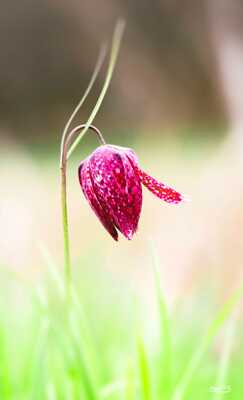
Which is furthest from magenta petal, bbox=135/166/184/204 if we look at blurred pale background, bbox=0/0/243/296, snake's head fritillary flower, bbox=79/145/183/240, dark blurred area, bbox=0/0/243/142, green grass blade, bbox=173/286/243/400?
dark blurred area, bbox=0/0/243/142

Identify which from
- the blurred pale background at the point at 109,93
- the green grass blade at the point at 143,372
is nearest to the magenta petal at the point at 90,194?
the green grass blade at the point at 143,372

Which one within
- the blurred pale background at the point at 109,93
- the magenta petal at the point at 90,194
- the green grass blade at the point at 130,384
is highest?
the blurred pale background at the point at 109,93

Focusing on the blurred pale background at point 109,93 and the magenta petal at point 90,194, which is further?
the blurred pale background at point 109,93

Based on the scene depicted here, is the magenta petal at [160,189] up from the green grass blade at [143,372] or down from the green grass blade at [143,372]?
up

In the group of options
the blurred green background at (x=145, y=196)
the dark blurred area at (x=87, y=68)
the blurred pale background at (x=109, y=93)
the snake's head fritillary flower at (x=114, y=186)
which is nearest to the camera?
the snake's head fritillary flower at (x=114, y=186)

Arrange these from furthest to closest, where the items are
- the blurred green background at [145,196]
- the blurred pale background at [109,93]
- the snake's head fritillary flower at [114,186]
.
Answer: the blurred pale background at [109,93] → the blurred green background at [145,196] → the snake's head fritillary flower at [114,186]

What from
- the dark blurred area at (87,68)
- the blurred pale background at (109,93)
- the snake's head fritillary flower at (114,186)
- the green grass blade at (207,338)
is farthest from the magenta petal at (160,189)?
the dark blurred area at (87,68)

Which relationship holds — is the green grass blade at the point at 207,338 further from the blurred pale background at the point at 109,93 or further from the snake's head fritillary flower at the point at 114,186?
→ the blurred pale background at the point at 109,93
